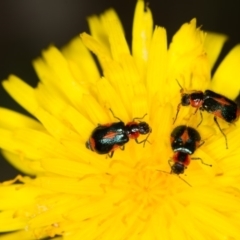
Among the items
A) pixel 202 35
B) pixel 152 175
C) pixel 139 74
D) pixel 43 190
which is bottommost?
pixel 43 190

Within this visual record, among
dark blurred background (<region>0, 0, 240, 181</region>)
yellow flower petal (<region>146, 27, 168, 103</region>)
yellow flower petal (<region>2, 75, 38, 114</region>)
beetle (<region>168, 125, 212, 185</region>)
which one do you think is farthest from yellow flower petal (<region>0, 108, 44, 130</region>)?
dark blurred background (<region>0, 0, 240, 181</region>)

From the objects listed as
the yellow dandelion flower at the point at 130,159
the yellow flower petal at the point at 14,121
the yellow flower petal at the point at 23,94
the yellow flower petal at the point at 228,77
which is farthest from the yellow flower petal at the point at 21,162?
the yellow flower petal at the point at 228,77

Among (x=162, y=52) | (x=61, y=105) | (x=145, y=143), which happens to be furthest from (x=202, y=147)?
(x=61, y=105)

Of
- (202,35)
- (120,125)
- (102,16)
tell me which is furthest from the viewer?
(102,16)

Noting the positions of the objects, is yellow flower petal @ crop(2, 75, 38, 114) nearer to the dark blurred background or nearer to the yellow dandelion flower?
the yellow dandelion flower

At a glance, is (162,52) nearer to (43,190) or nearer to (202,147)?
(202,147)

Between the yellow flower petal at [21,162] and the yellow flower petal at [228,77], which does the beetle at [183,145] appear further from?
the yellow flower petal at [21,162]
